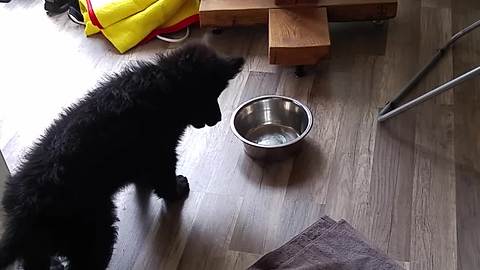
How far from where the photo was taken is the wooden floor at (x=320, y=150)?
6.18ft

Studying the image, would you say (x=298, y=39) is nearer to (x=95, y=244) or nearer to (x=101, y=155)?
(x=101, y=155)

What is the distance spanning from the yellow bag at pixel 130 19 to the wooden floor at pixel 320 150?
60 mm

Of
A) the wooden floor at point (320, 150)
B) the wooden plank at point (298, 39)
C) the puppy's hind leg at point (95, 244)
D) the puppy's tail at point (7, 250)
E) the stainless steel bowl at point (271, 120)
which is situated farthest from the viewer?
the wooden plank at point (298, 39)

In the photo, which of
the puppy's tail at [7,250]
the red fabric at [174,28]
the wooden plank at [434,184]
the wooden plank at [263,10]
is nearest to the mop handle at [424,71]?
the wooden plank at [434,184]

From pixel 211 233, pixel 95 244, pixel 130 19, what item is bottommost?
pixel 211 233

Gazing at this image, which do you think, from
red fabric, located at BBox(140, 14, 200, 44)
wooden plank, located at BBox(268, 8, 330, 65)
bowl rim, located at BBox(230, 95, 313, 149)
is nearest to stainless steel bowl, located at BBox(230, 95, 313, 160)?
bowl rim, located at BBox(230, 95, 313, 149)

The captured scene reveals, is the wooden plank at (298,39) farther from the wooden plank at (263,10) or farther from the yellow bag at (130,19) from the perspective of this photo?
the yellow bag at (130,19)

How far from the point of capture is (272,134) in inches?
89.8

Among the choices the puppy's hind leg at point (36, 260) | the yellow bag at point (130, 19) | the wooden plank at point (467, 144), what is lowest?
the wooden plank at point (467, 144)

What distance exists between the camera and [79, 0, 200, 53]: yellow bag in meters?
2.67

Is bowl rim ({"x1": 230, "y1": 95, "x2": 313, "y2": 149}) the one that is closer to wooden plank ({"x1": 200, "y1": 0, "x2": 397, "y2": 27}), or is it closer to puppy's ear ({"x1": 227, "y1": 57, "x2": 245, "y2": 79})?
puppy's ear ({"x1": 227, "y1": 57, "x2": 245, "y2": 79})

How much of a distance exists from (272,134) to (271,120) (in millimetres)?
58

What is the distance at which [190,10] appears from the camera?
2766 millimetres

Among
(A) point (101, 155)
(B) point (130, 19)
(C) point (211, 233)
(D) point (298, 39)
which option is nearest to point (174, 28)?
(B) point (130, 19)
